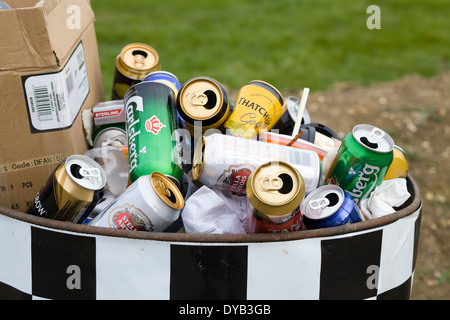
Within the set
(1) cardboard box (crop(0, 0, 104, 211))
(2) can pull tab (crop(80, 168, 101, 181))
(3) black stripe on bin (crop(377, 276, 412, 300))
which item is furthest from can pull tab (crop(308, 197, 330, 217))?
(1) cardboard box (crop(0, 0, 104, 211))

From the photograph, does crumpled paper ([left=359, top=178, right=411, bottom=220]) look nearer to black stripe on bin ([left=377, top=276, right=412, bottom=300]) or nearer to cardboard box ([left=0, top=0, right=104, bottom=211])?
black stripe on bin ([left=377, top=276, right=412, bottom=300])

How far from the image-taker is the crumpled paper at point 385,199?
1.20 meters

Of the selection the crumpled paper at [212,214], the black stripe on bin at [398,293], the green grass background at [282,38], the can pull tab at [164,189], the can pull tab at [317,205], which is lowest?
the green grass background at [282,38]

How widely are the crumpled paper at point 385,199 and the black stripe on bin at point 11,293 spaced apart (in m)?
0.79

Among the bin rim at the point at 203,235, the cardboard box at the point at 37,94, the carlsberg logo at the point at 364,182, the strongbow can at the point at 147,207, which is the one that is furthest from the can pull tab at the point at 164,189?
the carlsberg logo at the point at 364,182

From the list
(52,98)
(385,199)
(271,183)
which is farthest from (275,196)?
(52,98)

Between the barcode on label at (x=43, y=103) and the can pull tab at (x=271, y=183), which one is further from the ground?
the barcode on label at (x=43, y=103)

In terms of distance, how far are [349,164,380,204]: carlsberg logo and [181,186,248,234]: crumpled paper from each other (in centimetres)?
27

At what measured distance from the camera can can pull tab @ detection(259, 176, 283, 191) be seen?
1.03 m

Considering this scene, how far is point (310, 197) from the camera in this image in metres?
1.16

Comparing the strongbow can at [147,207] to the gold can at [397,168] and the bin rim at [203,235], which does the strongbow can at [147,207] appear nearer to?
the bin rim at [203,235]

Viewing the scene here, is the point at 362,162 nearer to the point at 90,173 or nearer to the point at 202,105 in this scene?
the point at 202,105
